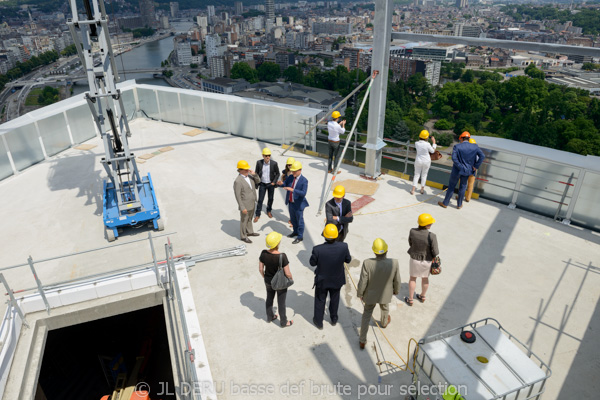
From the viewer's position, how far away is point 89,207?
9.95 m

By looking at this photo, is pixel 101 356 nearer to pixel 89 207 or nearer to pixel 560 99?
pixel 89 207

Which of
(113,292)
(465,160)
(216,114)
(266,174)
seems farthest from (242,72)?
(113,292)

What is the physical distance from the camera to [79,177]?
11.6 metres

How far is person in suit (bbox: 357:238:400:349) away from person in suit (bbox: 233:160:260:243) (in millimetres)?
3227

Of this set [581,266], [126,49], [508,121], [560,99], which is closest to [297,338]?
[581,266]

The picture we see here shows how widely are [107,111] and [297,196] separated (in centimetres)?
435

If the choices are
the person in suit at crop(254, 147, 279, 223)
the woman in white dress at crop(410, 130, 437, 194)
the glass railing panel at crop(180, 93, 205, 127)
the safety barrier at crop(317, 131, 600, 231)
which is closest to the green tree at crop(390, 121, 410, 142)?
the glass railing panel at crop(180, 93, 205, 127)

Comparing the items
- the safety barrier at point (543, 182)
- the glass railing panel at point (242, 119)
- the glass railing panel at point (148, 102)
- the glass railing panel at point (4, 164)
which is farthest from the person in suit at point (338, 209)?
the glass railing panel at point (148, 102)

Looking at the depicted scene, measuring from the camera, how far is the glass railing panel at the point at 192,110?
49.5ft

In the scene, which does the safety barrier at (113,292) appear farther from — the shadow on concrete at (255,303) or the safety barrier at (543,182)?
the safety barrier at (543,182)

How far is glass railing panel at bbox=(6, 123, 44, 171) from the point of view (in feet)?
38.2

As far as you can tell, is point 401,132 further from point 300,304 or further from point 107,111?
point 300,304

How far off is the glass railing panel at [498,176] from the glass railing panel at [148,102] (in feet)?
40.9

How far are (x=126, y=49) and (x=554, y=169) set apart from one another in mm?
202338
